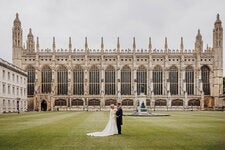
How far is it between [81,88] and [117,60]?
1060cm

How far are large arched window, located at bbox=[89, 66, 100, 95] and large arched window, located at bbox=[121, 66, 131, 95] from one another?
577cm

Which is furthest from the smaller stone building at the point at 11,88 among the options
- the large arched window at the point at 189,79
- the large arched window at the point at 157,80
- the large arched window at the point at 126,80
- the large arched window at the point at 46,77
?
the large arched window at the point at 189,79

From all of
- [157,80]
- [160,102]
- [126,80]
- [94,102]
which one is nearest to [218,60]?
[157,80]

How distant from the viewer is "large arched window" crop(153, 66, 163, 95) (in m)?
82.6

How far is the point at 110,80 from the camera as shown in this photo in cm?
8312

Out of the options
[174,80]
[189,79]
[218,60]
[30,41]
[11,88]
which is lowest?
[11,88]

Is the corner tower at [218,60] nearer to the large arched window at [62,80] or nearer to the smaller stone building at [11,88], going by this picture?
the large arched window at [62,80]

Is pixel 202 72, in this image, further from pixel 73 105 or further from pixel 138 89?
pixel 73 105

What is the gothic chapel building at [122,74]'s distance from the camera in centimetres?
7975

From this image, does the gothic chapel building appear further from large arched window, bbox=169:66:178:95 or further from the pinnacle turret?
the pinnacle turret

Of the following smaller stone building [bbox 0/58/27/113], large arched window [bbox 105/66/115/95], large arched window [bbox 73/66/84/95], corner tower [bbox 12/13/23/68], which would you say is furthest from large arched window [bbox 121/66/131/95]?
corner tower [bbox 12/13/23/68]

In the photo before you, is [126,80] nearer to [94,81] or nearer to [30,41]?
[94,81]

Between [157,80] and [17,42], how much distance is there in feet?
108

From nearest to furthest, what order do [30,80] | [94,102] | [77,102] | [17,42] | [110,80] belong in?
1. [17,42]
2. [77,102]
3. [94,102]
4. [30,80]
5. [110,80]
